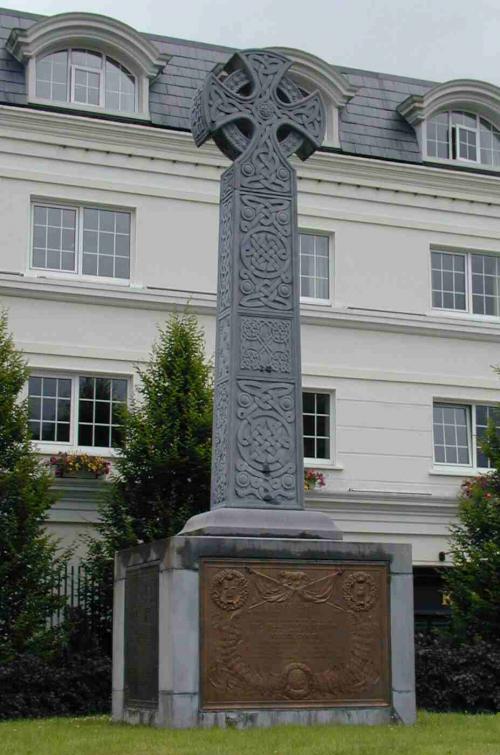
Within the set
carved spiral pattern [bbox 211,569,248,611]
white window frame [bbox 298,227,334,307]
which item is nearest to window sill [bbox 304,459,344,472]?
white window frame [bbox 298,227,334,307]

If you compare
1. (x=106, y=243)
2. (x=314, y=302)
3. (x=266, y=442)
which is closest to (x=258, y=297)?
(x=266, y=442)

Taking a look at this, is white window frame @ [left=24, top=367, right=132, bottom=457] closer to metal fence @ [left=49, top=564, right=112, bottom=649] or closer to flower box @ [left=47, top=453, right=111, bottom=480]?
flower box @ [left=47, top=453, right=111, bottom=480]

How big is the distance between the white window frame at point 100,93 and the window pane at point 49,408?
5589 millimetres

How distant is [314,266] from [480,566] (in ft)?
28.6

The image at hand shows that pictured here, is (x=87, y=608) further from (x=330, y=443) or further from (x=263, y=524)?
(x=263, y=524)

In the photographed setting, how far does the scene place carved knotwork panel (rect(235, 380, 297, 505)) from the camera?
52.5 ft

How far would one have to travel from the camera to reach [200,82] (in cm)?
3058

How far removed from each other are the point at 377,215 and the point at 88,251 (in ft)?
22.0

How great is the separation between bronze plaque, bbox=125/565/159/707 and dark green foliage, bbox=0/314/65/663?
6716 mm

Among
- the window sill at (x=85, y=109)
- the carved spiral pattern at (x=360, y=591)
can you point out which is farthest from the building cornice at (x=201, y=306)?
the carved spiral pattern at (x=360, y=591)

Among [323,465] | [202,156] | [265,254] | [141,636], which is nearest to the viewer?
[141,636]

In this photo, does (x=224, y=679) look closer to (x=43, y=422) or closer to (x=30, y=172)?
(x=43, y=422)

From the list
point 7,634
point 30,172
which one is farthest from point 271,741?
point 30,172

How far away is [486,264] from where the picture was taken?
106 ft
